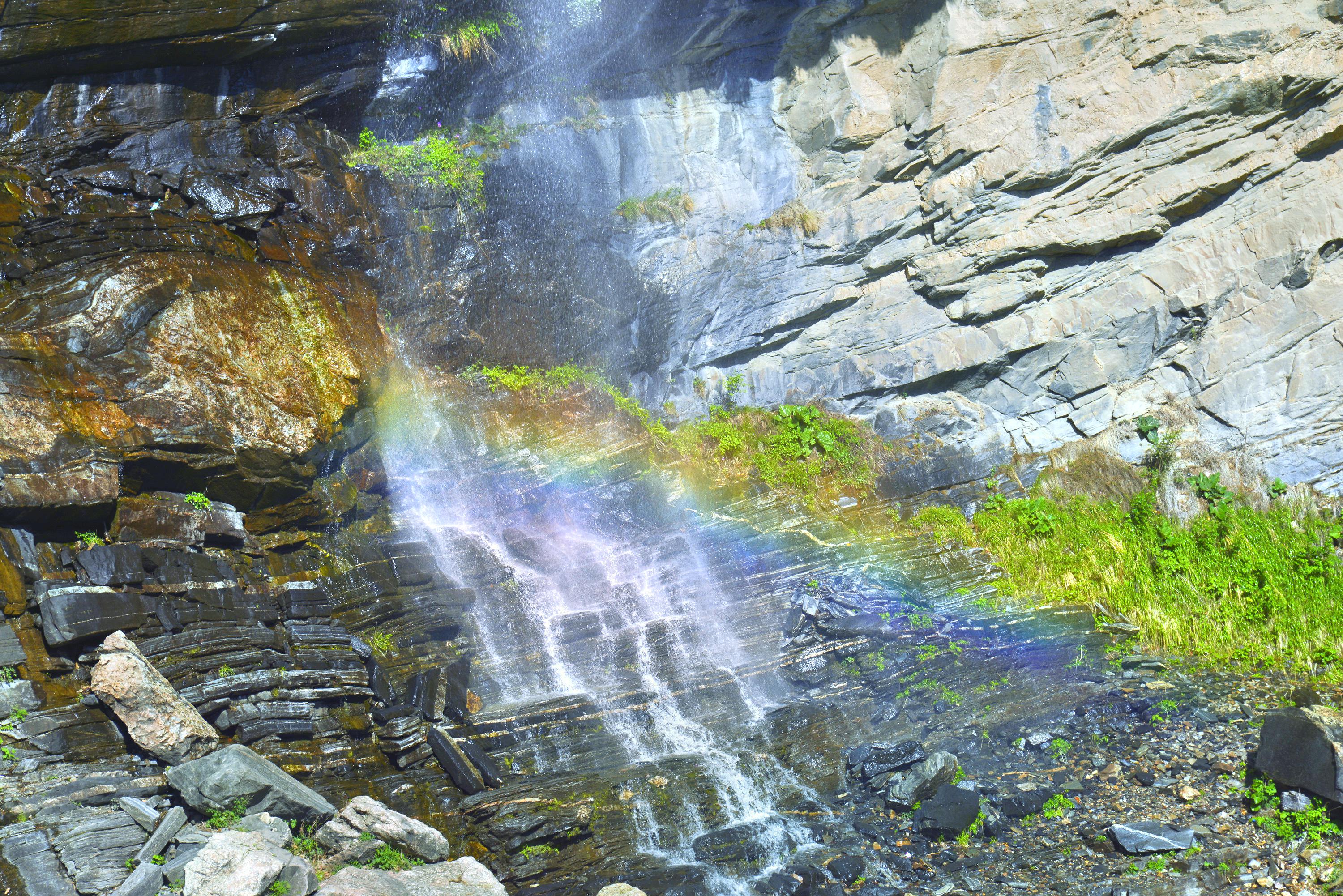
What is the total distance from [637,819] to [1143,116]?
10.7 m

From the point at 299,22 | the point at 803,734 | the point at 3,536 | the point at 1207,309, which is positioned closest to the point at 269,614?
the point at 3,536

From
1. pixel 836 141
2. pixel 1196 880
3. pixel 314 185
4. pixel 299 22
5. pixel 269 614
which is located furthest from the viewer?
pixel 836 141

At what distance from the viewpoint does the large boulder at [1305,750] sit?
21.1ft

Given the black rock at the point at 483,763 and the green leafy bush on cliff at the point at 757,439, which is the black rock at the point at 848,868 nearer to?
the black rock at the point at 483,763

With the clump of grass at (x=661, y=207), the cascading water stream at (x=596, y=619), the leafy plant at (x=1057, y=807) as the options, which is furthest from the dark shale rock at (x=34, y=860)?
the clump of grass at (x=661, y=207)

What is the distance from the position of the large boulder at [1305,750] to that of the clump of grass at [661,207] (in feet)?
33.2

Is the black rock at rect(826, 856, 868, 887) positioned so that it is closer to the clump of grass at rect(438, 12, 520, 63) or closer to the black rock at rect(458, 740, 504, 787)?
the black rock at rect(458, 740, 504, 787)

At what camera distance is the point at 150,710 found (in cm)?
673

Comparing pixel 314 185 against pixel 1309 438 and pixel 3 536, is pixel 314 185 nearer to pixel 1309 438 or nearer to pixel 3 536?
pixel 3 536

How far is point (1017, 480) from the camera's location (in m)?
12.2

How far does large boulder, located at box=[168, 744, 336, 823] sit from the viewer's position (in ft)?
20.8

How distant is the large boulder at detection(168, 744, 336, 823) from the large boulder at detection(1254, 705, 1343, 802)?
296 inches

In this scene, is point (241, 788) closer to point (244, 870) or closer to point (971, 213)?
point (244, 870)

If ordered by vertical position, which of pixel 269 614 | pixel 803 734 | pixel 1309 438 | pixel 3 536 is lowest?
pixel 803 734
